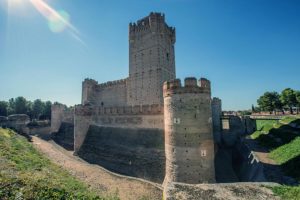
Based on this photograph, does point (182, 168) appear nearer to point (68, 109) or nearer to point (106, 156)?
point (106, 156)

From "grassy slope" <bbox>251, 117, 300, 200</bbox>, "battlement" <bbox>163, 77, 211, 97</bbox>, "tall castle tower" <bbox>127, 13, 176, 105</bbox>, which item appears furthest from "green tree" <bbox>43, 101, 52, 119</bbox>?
"grassy slope" <bbox>251, 117, 300, 200</bbox>

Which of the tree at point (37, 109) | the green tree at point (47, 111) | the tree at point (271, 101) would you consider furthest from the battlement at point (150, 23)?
the tree at point (37, 109)

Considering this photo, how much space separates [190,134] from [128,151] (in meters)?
8.44

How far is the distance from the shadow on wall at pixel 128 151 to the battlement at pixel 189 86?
544cm

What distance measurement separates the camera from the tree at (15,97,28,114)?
56.0m

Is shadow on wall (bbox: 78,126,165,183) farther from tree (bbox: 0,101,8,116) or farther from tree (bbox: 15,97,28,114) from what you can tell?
tree (bbox: 0,101,8,116)

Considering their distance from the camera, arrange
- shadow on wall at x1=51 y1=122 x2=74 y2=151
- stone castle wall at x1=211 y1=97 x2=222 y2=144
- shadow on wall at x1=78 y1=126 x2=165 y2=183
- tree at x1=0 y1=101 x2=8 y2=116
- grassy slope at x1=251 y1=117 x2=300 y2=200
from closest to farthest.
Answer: grassy slope at x1=251 y1=117 x2=300 y2=200 < shadow on wall at x1=78 y1=126 x2=165 y2=183 < stone castle wall at x1=211 y1=97 x2=222 y2=144 < shadow on wall at x1=51 y1=122 x2=74 y2=151 < tree at x1=0 y1=101 x2=8 y2=116

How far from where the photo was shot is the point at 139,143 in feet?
59.9

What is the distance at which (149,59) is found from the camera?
91.4 feet

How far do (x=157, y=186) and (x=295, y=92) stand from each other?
41.4 m

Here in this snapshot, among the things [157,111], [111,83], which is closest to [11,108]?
[111,83]

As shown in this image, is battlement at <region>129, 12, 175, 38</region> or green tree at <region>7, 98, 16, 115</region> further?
green tree at <region>7, 98, 16, 115</region>

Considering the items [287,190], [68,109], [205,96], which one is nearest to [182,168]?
[205,96]

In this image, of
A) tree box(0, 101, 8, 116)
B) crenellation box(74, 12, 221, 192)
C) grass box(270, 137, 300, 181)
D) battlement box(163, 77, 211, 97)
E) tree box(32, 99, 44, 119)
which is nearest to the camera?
grass box(270, 137, 300, 181)
